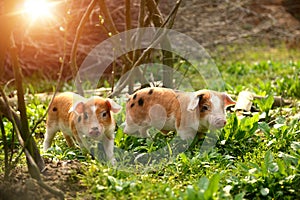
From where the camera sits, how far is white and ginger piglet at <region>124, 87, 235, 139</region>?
3912 mm

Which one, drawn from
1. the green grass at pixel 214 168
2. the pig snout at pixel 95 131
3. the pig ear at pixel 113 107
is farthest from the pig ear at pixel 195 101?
the pig snout at pixel 95 131

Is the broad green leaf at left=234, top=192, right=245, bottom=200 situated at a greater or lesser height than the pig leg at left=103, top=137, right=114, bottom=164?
lesser

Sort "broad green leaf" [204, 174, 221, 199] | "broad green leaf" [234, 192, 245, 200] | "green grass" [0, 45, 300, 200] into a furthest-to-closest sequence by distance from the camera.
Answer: "green grass" [0, 45, 300, 200]
"broad green leaf" [234, 192, 245, 200]
"broad green leaf" [204, 174, 221, 199]

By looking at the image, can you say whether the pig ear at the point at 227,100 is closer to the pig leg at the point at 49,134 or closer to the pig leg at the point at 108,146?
the pig leg at the point at 108,146

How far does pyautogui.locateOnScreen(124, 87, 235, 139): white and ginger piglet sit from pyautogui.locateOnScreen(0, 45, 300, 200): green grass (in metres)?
0.13

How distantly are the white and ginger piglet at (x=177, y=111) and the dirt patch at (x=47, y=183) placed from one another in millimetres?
814

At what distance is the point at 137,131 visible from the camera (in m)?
4.29

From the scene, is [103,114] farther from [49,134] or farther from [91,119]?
[49,134]

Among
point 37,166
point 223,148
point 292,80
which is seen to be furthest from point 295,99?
point 37,166

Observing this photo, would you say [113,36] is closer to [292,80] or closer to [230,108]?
[230,108]

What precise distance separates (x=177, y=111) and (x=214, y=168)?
0.59m

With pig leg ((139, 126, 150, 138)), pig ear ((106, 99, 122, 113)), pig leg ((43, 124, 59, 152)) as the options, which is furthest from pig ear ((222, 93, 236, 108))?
pig leg ((43, 124, 59, 152))

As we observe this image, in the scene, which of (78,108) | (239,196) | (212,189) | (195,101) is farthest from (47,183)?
(195,101)

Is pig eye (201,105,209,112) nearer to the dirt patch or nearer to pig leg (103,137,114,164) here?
pig leg (103,137,114,164)
